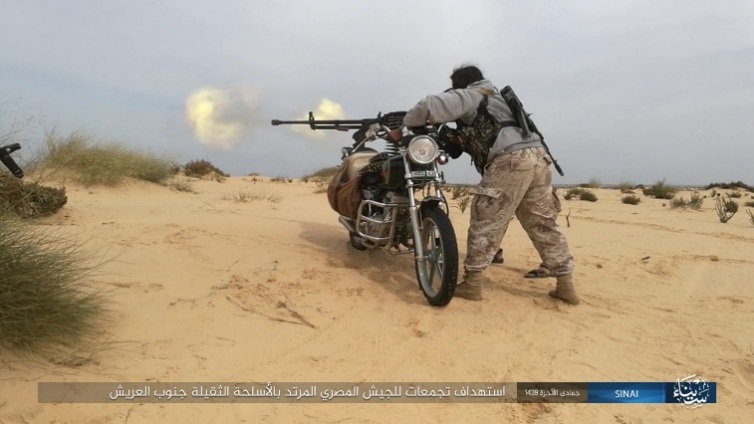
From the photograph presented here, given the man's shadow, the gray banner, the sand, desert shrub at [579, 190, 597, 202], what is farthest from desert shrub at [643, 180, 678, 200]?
the gray banner

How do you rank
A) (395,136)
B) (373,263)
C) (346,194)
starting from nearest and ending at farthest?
1. (395,136)
2. (346,194)
3. (373,263)

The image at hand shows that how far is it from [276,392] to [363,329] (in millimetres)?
909

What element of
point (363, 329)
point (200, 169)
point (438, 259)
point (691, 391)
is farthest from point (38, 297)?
point (200, 169)

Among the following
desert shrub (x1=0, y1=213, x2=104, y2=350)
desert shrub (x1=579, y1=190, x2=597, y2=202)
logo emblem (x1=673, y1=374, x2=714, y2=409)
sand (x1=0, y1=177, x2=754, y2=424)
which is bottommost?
logo emblem (x1=673, y1=374, x2=714, y2=409)

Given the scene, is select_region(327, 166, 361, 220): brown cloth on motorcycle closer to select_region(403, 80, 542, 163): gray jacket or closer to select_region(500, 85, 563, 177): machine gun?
select_region(403, 80, 542, 163): gray jacket

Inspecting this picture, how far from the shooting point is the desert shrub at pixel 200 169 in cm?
1531

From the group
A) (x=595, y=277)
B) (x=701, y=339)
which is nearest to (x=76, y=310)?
(x=701, y=339)

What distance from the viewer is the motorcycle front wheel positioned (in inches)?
133

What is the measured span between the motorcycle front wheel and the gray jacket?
0.69 m

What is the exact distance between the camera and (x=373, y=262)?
16.1ft

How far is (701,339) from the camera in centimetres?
332

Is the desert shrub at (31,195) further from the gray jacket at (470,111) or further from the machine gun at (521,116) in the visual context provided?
the machine gun at (521,116)

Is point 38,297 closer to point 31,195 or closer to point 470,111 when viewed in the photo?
point 470,111

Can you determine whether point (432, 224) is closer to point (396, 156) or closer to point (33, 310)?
point (396, 156)
